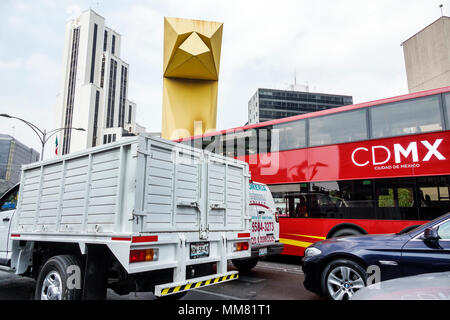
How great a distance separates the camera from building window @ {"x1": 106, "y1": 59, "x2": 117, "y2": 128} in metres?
81.1

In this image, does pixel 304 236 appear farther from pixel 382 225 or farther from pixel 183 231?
pixel 183 231

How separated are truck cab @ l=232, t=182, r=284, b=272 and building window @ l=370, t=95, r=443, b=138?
353 cm

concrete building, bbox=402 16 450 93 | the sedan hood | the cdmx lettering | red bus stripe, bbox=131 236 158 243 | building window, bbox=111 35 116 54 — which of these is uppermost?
building window, bbox=111 35 116 54

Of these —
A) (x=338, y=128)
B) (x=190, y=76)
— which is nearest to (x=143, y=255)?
(x=338, y=128)

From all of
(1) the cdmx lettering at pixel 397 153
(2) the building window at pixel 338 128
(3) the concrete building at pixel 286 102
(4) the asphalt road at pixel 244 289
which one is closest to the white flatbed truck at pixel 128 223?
(4) the asphalt road at pixel 244 289

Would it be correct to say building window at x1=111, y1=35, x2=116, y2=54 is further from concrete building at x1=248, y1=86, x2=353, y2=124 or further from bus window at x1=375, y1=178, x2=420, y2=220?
bus window at x1=375, y1=178, x2=420, y2=220

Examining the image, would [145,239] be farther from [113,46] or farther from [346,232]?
[113,46]

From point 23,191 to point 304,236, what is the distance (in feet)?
23.6

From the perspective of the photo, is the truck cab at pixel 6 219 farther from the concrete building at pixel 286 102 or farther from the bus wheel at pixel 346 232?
the concrete building at pixel 286 102

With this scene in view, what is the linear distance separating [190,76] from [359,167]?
38.8ft

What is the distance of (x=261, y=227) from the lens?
752cm

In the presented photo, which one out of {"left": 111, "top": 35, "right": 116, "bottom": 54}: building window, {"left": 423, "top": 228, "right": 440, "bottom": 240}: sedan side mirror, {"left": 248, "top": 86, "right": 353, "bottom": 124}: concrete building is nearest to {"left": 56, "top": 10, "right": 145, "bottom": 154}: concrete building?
{"left": 111, "top": 35, "right": 116, "bottom": 54}: building window

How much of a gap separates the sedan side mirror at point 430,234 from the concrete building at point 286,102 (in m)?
85.5

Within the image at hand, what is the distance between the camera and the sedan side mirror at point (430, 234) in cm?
416
